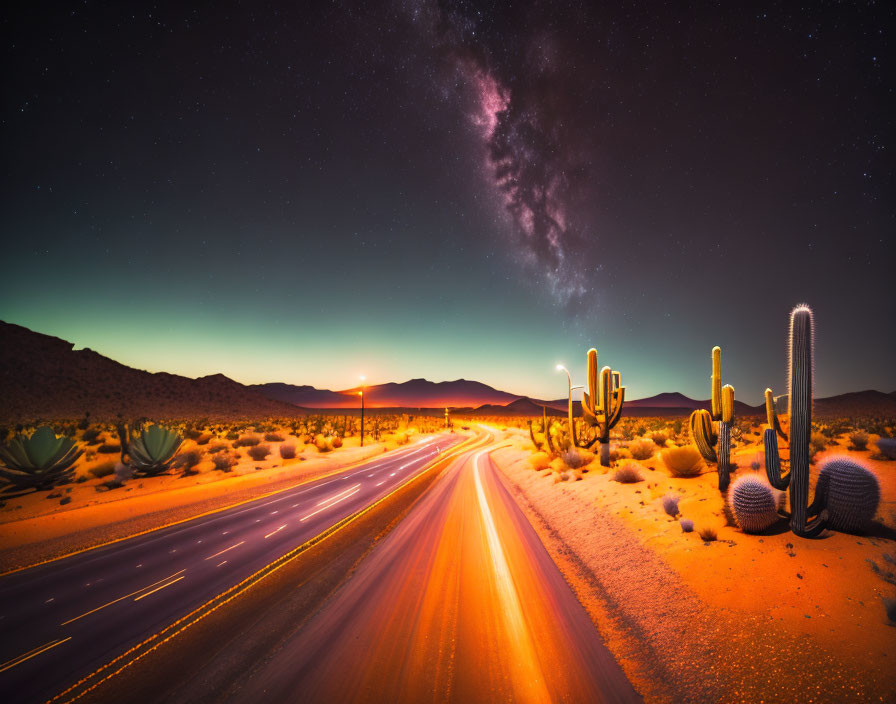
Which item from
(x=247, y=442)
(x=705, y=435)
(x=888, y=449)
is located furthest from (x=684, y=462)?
(x=247, y=442)

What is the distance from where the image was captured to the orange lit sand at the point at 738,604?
12.5 feet

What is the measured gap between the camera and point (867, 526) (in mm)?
6223

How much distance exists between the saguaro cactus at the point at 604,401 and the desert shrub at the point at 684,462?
9.00 feet

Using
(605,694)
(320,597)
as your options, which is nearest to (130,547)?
(320,597)

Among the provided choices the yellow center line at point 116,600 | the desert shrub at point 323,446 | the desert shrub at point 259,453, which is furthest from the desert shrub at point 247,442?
the yellow center line at point 116,600

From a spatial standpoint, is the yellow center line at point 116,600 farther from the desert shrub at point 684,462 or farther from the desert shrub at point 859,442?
the desert shrub at point 859,442

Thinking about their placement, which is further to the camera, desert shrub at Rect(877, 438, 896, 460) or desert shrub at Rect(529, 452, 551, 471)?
desert shrub at Rect(529, 452, 551, 471)

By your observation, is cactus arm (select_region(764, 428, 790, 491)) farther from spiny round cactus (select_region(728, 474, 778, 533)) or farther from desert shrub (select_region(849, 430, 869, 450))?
desert shrub (select_region(849, 430, 869, 450))

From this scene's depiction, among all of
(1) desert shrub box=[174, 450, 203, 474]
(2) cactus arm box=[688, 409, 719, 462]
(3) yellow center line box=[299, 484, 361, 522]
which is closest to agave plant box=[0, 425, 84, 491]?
(1) desert shrub box=[174, 450, 203, 474]

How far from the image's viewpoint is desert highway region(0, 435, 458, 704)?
4496 millimetres

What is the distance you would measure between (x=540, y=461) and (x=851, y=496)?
12.8 m

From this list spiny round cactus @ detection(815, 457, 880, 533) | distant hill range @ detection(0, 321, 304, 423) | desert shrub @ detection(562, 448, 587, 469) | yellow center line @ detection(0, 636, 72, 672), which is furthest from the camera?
distant hill range @ detection(0, 321, 304, 423)

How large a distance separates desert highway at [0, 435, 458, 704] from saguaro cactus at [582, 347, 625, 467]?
10832 millimetres

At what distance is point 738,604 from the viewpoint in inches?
199
